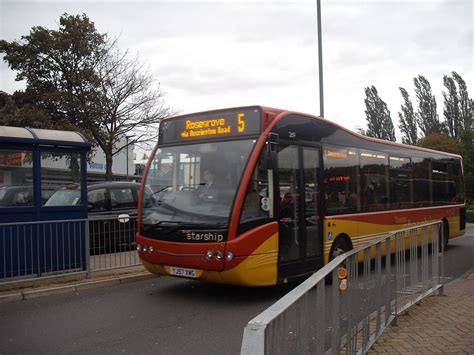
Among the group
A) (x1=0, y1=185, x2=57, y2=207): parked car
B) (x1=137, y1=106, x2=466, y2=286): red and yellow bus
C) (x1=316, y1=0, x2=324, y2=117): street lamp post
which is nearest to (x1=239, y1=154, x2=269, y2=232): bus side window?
(x1=137, y1=106, x2=466, y2=286): red and yellow bus

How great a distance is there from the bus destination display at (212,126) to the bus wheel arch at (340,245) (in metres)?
2.84

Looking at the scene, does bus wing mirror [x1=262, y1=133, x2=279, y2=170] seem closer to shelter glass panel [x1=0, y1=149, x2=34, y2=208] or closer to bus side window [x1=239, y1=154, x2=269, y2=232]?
bus side window [x1=239, y1=154, x2=269, y2=232]

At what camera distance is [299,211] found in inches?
311

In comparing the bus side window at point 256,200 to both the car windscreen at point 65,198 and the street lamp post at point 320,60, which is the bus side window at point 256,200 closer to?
the car windscreen at point 65,198

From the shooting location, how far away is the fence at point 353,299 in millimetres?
2340

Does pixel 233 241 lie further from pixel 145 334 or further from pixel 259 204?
pixel 145 334

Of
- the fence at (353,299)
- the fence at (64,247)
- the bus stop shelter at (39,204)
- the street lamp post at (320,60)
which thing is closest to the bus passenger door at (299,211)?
the fence at (353,299)

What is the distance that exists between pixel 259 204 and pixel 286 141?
1276 mm

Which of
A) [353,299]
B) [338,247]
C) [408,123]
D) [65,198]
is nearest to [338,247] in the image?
[338,247]

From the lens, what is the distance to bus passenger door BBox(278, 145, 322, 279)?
24.7 ft

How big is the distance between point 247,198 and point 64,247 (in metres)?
3.81

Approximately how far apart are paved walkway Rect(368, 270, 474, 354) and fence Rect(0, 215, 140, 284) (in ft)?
18.7

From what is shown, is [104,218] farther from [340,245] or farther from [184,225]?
[340,245]

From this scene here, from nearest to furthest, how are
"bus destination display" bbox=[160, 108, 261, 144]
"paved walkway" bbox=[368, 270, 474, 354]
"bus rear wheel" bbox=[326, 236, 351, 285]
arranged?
1. "paved walkway" bbox=[368, 270, 474, 354]
2. "bus destination display" bbox=[160, 108, 261, 144]
3. "bus rear wheel" bbox=[326, 236, 351, 285]
